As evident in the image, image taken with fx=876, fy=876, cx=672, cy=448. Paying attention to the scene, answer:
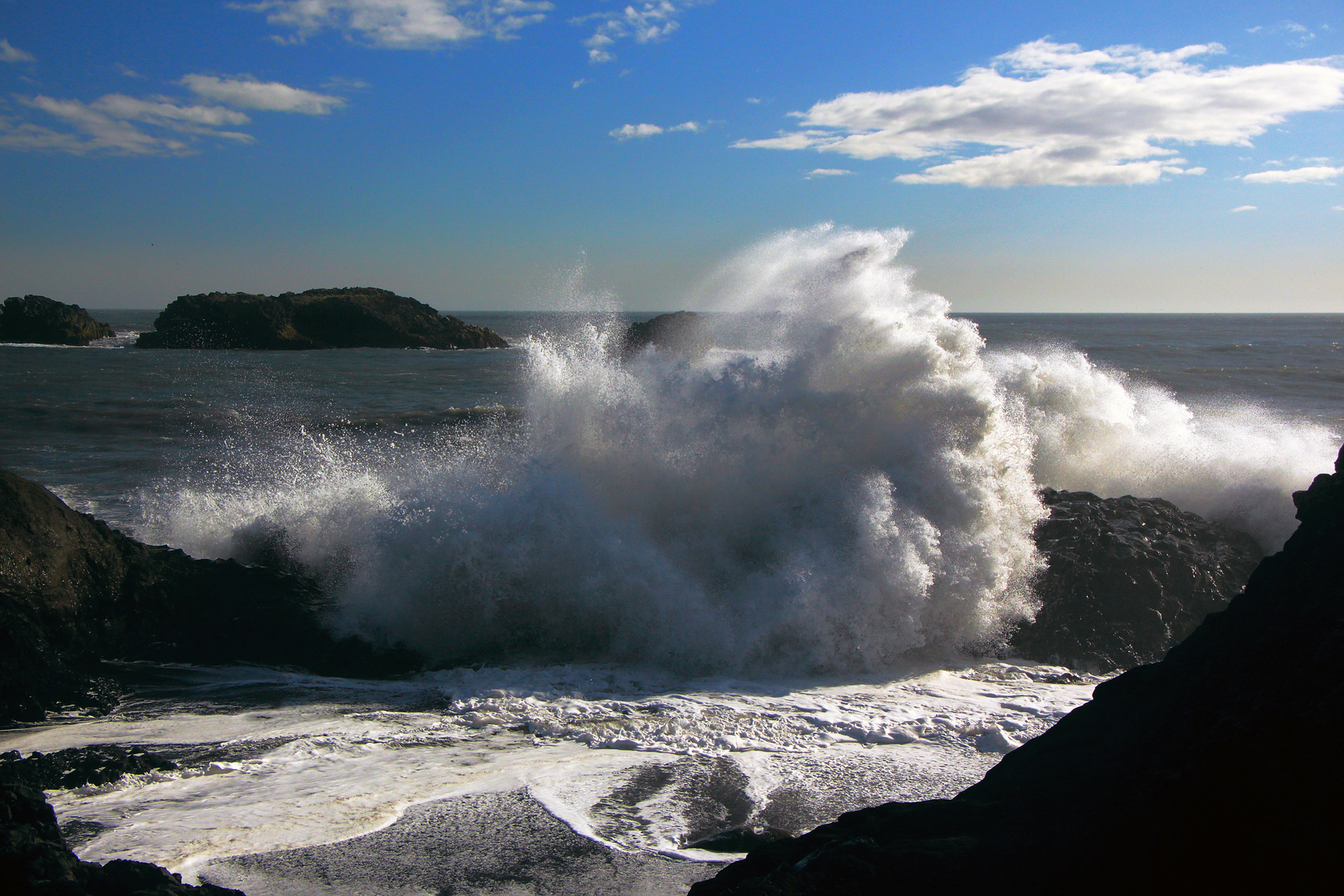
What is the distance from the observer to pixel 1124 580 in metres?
7.48

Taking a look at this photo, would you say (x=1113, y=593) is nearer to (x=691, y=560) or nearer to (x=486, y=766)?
(x=691, y=560)

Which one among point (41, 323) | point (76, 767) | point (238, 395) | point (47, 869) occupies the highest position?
point (41, 323)

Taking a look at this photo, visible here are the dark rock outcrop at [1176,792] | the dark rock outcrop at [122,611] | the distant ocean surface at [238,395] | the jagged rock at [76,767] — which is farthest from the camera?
the distant ocean surface at [238,395]

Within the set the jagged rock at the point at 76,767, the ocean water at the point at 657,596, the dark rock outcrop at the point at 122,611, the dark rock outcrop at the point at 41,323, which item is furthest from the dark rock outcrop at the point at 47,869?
the dark rock outcrop at the point at 41,323

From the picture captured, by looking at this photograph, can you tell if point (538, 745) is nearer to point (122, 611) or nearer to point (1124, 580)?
point (122, 611)

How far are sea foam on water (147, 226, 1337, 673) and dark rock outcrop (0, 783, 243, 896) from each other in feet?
11.8


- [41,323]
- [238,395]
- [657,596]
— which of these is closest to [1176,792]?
[657,596]

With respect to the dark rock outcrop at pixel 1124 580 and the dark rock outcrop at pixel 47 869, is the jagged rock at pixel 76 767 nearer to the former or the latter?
the dark rock outcrop at pixel 47 869

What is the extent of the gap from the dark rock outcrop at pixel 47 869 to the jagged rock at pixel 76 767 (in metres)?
1.47

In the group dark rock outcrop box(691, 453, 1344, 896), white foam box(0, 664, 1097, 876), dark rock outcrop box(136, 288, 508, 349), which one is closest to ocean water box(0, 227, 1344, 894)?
white foam box(0, 664, 1097, 876)

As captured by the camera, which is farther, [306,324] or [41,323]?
[306,324]

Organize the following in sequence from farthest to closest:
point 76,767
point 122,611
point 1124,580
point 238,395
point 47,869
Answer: point 238,395 → point 1124,580 → point 122,611 → point 76,767 → point 47,869

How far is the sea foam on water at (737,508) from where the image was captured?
677cm

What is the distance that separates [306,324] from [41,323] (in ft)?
41.3
